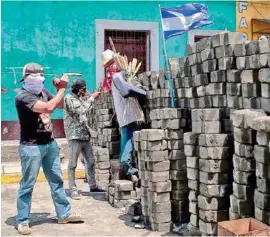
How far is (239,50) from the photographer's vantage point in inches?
190

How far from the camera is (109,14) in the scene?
11539mm

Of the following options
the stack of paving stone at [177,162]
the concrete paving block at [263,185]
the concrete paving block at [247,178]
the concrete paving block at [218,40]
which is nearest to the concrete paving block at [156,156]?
the stack of paving stone at [177,162]

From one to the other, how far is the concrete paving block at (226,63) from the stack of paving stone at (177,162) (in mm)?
788

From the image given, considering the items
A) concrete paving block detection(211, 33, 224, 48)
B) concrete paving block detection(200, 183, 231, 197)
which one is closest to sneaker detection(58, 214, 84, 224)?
concrete paving block detection(200, 183, 231, 197)

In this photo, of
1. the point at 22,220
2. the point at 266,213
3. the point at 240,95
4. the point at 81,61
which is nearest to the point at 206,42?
the point at 240,95

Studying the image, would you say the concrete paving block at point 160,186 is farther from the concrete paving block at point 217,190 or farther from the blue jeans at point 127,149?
the blue jeans at point 127,149

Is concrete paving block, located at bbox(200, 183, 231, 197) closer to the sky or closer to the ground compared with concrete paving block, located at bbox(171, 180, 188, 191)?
closer to the sky

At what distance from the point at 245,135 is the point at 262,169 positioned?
1.51ft

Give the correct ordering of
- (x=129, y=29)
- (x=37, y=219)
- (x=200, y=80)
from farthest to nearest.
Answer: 1. (x=129, y=29)
2. (x=37, y=219)
3. (x=200, y=80)

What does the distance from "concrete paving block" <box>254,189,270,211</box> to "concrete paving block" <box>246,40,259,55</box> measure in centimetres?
147

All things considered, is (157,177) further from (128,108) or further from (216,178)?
(128,108)

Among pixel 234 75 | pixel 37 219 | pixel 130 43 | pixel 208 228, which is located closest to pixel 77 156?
pixel 37 219

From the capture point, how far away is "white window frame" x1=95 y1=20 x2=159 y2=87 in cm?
1148

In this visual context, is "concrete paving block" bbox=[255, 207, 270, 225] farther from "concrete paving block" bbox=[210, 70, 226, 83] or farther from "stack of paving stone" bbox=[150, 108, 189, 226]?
"concrete paving block" bbox=[210, 70, 226, 83]
